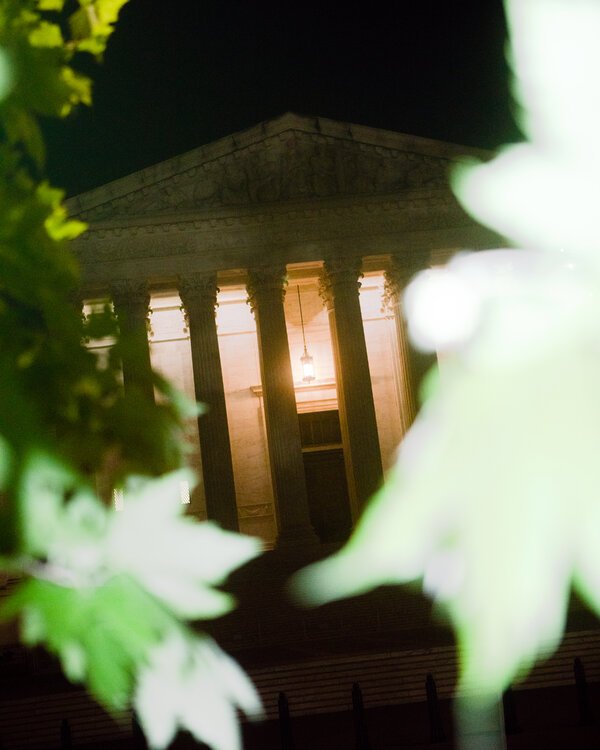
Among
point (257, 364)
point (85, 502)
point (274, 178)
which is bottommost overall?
point (85, 502)

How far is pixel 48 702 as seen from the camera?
1470cm

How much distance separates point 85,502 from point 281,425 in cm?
2005

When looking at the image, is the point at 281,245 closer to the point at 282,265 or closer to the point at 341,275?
the point at 282,265

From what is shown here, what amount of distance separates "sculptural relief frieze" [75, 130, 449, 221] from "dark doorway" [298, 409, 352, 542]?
834cm

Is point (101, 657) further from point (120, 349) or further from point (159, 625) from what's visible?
point (120, 349)

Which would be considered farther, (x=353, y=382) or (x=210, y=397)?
(x=353, y=382)

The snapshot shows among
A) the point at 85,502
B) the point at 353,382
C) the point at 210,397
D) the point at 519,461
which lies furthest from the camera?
the point at 353,382

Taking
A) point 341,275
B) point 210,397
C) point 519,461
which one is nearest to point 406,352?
point 341,275

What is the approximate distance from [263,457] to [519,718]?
641 inches

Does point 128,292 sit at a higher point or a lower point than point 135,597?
higher

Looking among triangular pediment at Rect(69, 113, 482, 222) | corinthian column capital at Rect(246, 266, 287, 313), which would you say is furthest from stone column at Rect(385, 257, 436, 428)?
corinthian column capital at Rect(246, 266, 287, 313)

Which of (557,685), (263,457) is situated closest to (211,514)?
(263,457)

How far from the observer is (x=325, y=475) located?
27109 millimetres

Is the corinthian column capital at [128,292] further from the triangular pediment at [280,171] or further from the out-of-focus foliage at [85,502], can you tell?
the out-of-focus foliage at [85,502]
